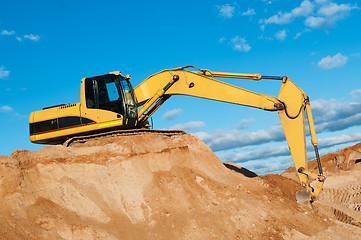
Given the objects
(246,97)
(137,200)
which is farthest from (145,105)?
(137,200)

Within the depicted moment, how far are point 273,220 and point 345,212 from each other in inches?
208

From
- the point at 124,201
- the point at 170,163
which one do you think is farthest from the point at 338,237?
the point at 124,201

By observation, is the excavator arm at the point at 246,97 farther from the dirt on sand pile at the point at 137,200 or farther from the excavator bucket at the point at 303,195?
the dirt on sand pile at the point at 137,200

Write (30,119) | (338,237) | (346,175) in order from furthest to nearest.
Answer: (346,175)
(30,119)
(338,237)

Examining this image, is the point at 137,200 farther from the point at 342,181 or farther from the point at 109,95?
the point at 342,181

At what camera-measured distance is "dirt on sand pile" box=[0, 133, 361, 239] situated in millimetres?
10516

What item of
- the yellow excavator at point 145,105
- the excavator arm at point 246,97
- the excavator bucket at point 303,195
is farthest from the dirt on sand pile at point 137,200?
the excavator arm at point 246,97

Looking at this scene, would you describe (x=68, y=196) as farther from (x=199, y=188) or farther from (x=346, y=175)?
(x=346, y=175)

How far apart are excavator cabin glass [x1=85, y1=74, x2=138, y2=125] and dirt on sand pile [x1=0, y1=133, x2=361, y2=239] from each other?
1212mm

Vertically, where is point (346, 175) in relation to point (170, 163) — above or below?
below

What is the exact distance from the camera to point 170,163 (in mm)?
14078

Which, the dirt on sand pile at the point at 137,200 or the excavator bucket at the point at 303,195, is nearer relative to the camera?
the dirt on sand pile at the point at 137,200

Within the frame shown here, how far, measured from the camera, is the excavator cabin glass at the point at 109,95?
14711 mm

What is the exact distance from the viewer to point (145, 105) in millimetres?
15805
